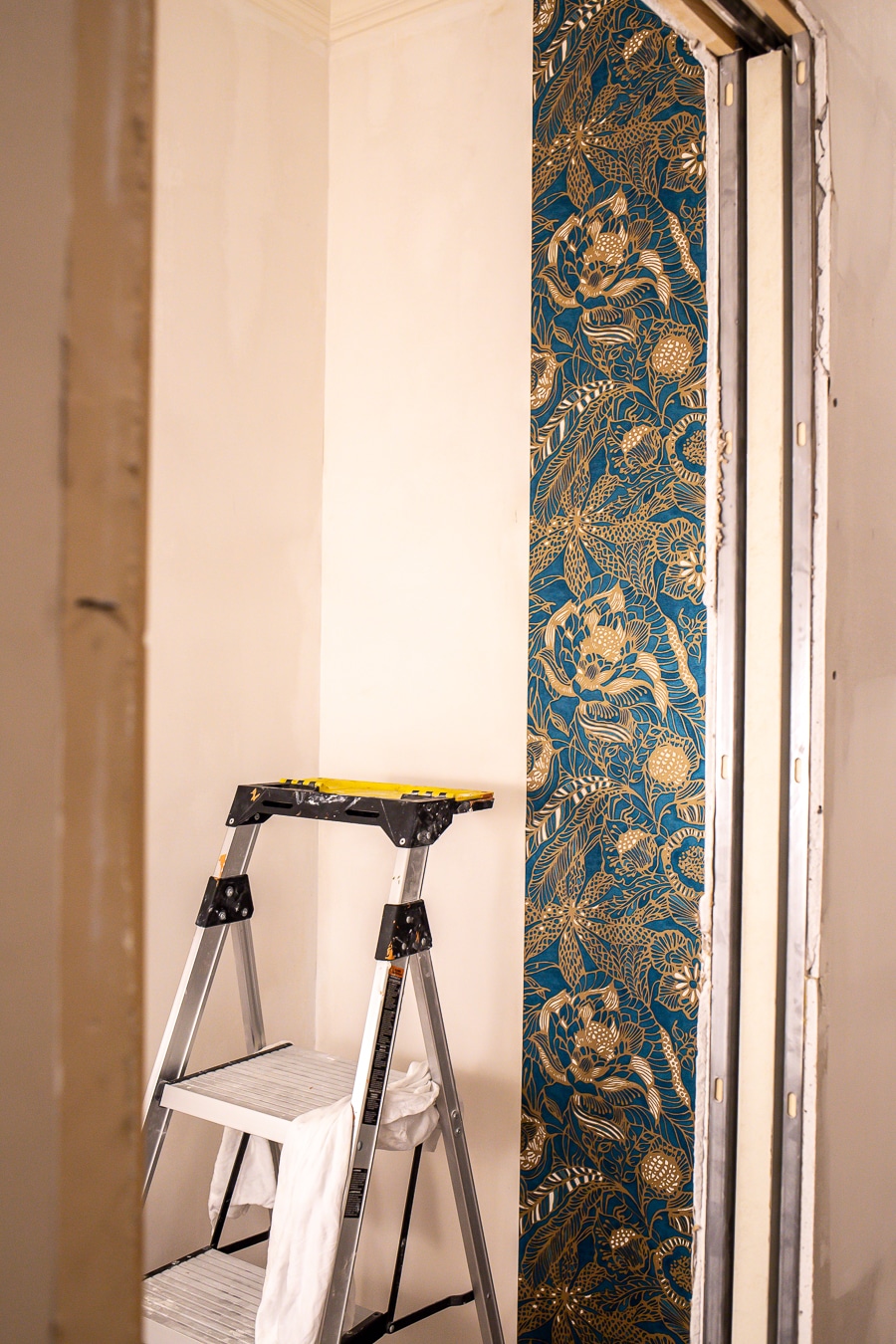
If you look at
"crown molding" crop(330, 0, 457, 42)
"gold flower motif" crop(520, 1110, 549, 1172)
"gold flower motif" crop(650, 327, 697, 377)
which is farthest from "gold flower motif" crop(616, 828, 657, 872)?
"crown molding" crop(330, 0, 457, 42)

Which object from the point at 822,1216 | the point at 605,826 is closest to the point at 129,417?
the point at 822,1216

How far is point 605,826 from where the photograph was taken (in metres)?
1.71

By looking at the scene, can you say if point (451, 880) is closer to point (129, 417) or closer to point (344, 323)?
point (344, 323)

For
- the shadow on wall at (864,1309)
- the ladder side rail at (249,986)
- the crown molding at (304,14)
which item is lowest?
the shadow on wall at (864,1309)

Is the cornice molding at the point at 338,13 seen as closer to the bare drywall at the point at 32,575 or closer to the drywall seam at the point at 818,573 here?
the drywall seam at the point at 818,573

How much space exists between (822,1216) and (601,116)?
1.67m

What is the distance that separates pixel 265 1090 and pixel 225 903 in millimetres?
306

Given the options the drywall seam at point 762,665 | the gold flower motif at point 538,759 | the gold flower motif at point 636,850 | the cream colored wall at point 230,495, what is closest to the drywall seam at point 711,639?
the drywall seam at point 762,665

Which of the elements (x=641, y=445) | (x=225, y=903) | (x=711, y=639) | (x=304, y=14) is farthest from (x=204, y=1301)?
(x=304, y=14)

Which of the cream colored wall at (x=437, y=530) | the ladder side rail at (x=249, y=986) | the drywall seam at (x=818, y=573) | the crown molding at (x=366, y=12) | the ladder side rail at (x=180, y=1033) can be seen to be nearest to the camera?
the drywall seam at (x=818, y=573)

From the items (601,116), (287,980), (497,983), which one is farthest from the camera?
(287,980)

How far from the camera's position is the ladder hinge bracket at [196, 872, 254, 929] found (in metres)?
1.67

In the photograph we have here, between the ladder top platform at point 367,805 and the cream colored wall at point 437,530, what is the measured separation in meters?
0.25

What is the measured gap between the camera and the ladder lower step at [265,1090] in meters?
1.47
